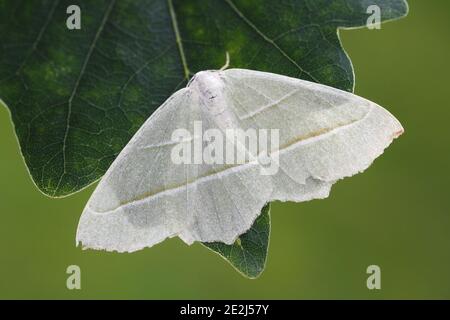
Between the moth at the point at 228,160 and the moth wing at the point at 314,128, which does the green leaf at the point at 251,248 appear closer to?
the moth at the point at 228,160

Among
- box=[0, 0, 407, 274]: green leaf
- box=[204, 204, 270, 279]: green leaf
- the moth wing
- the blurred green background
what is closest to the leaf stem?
box=[0, 0, 407, 274]: green leaf

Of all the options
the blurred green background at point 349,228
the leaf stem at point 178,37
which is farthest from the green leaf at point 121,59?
the blurred green background at point 349,228

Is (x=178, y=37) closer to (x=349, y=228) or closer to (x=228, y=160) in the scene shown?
(x=228, y=160)

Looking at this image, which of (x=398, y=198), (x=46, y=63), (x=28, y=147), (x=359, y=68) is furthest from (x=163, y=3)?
(x=398, y=198)

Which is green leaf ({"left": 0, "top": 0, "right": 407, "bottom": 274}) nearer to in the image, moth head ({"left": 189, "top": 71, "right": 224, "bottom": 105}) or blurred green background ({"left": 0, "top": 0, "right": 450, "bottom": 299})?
moth head ({"left": 189, "top": 71, "right": 224, "bottom": 105})

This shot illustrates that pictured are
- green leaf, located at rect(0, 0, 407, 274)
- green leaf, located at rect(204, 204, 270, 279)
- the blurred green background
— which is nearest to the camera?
green leaf, located at rect(0, 0, 407, 274)

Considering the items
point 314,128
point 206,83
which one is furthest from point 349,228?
point 206,83

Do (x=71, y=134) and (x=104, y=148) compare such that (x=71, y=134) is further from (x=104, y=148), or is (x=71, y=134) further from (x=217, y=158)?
(x=217, y=158)
